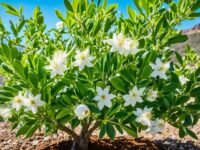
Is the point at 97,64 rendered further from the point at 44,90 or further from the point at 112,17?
the point at 112,17

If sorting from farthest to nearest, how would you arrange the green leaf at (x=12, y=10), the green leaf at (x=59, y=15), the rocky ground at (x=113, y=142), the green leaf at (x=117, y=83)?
1. the rocky ground at (x=113, y=142)
2. the green leaf at (x=12, y=10)
3. the green leaf at (x=59, y=15)
4. the green leaf at (x=117, y=83)

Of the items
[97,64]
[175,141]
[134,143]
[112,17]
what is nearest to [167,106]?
[97,64]

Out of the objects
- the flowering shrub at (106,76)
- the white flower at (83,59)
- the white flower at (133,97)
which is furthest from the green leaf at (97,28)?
the white flower at (133,97)

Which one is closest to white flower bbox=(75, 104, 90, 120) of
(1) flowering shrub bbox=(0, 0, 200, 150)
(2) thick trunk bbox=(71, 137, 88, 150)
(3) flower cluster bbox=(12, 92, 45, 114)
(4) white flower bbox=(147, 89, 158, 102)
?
(1) flowering shrub bbox=(0, 0, 200, 150)

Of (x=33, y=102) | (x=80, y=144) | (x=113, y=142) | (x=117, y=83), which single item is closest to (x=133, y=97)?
(x=117, y=83)

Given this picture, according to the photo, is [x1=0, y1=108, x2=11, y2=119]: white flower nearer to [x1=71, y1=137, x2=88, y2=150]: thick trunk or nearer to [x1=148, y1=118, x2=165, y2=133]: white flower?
[x1=71, y1=137, x2=88, y2=150]: thick trunk

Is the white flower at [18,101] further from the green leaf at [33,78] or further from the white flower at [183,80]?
the white flower at [183,80]

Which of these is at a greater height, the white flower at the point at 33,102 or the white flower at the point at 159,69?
the white flower at the point at 159,69
